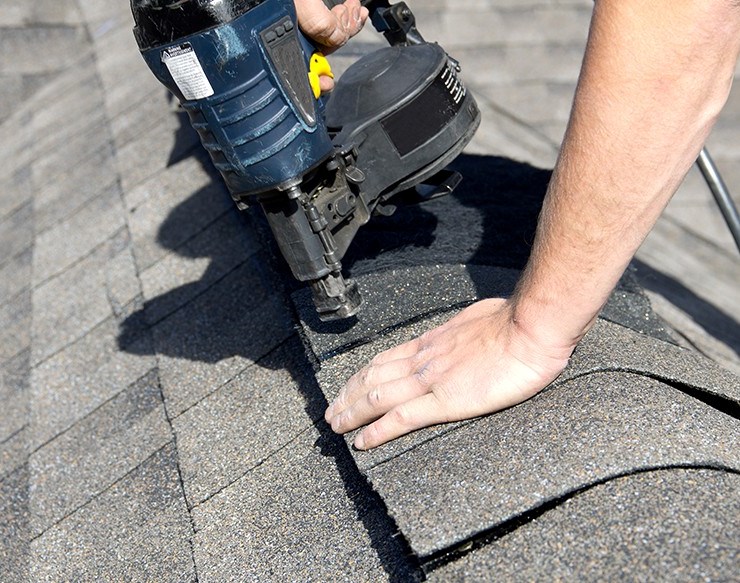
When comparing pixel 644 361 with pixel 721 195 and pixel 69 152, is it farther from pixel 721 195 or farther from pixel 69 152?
pixel 69 152

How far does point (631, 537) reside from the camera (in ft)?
3.96

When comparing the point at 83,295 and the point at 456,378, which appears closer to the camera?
the point at 456,378

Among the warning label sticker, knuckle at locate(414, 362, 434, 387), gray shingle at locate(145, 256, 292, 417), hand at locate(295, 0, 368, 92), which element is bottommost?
gray shingle at locate(145, 256, 292, 417)

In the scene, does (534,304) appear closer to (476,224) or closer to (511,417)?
(511,417)

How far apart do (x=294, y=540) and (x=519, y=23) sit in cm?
447

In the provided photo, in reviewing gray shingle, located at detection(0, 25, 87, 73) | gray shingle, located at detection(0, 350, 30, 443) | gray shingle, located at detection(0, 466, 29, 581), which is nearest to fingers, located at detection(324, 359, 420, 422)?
gray shingle, located at detection(0, 466, 29, 581)

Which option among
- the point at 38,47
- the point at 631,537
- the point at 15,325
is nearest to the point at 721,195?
the point at 631,537

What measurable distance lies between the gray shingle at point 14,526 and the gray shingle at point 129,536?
→ 0.04 meters

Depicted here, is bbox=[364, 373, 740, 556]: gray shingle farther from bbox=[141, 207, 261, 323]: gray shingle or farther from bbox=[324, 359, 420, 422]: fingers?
bbox=[141, 207, 261, 323]: gray shingle

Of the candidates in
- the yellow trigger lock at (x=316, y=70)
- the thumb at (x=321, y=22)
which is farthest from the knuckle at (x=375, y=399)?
the thumb at (x=321, y=22)

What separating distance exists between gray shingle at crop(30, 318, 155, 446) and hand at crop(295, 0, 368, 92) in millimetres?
1042

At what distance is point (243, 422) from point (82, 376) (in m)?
0.76

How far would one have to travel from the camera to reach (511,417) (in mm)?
1478

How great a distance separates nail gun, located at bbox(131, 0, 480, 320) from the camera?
155 centimetres
